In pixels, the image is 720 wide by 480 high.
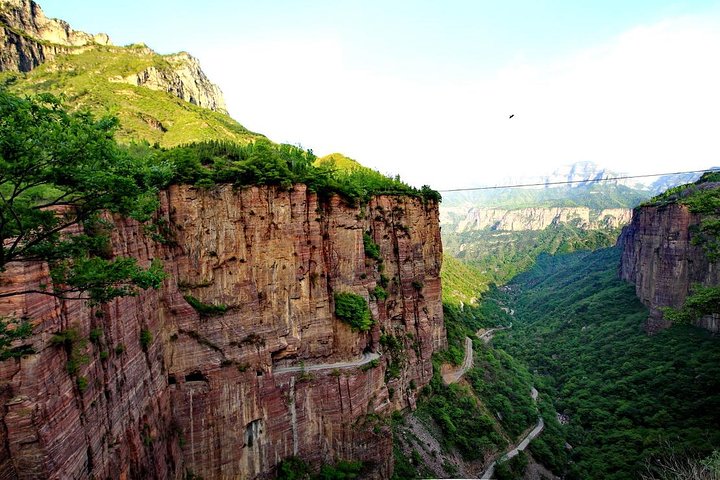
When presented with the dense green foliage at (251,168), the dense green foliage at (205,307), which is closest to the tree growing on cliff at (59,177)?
the dense green foliage at (251,168)

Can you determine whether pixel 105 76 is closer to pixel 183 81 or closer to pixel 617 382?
pixel 183 81

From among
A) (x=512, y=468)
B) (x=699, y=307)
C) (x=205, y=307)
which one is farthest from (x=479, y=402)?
(x=205, y=307)

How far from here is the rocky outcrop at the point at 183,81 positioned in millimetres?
62281

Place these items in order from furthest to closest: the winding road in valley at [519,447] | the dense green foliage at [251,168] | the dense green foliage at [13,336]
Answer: the winding road in valley at [519,447] → the dense green foliage at [251,168] → the dense green foliage at [13,336]

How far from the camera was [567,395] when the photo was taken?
58.4 meters

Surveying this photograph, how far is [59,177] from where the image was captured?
957 cm

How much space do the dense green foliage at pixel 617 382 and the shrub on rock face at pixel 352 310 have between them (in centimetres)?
2773

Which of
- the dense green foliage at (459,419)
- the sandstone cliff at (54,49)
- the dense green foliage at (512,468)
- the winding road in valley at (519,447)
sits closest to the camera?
the dense green foliage at (512,468)

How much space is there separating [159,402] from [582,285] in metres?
107

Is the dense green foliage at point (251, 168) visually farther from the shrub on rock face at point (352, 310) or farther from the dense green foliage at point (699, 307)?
the dense green foliage at point (699, 307)

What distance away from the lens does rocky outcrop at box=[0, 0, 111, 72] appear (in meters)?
51.7

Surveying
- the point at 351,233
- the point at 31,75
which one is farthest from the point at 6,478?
the point at 31,75

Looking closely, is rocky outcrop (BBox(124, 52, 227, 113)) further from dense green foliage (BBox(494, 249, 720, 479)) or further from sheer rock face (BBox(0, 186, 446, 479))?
dense green foliage (BBox(494, 249, 720, 479))

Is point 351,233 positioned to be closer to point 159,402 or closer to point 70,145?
point 159,402
